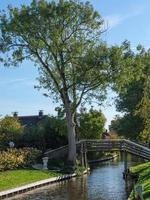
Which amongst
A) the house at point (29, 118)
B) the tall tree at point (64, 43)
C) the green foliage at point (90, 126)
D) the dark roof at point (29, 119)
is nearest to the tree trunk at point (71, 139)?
the tall tree at point (64, 43)

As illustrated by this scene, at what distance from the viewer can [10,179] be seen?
1661 inches

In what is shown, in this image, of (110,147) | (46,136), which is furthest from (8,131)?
(110,147)

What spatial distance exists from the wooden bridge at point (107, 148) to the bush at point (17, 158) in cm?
326

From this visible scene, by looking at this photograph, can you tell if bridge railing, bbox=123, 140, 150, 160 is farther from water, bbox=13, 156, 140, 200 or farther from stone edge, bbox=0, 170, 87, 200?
water, bbox=13, 156, 140, 200

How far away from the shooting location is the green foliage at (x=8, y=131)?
69312 mm

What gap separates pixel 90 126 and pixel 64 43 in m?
22.3

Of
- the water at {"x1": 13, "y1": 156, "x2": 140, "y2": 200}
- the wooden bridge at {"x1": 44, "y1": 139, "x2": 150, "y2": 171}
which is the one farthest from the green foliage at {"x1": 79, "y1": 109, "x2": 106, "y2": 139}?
the water at {"x1": 13, "y1": 156, "x2": 140, "y2": 200}

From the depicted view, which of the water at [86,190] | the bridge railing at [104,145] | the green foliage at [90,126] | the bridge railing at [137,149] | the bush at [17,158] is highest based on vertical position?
the green foliage at [90,126]

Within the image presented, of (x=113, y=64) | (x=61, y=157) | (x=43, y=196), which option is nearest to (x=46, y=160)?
(x=61, y=157)

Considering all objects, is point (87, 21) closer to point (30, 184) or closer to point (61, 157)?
point (61, 157)

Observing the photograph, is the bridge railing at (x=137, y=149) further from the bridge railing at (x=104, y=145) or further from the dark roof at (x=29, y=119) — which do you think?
the dark roof at (x=29, y=119)

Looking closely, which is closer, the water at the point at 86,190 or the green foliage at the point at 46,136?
the water at the point at 86,190

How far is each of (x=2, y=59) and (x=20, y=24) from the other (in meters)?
A: 4.84

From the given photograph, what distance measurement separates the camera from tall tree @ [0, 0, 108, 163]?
5678 centimetres
